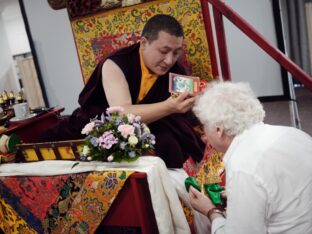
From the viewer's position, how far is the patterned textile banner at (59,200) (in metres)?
1.41

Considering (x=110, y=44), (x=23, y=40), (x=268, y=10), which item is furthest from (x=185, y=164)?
(x=23, y=40)

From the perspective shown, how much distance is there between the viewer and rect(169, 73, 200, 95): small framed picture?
5.36 feet

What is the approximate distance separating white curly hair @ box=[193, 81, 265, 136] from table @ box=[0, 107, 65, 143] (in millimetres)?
1489

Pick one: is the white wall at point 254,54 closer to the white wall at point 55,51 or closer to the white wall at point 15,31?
the white wall at point 55,51

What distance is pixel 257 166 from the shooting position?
938 millimetres

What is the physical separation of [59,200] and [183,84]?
31.1 inches

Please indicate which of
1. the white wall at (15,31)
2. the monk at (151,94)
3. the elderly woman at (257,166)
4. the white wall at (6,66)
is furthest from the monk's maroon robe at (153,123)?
the white wall at (15,31)

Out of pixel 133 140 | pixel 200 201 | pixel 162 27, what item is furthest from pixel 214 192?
pixel 162 27

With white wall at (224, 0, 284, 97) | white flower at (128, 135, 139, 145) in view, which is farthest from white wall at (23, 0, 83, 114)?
white flower at (128, 135, 139, 145)

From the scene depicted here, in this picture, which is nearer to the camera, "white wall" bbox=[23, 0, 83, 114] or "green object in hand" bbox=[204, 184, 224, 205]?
"green object in hand" bbox=[204, 184, 224, 205]

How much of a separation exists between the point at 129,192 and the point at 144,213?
105mm

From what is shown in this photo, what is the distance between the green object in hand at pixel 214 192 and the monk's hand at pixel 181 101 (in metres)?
0.39

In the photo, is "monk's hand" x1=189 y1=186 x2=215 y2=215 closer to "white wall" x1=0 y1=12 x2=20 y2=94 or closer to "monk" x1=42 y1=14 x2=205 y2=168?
"monk" x1=42 y1=14 x2=205 y2=168

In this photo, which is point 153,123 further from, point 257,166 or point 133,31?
point 257,166
